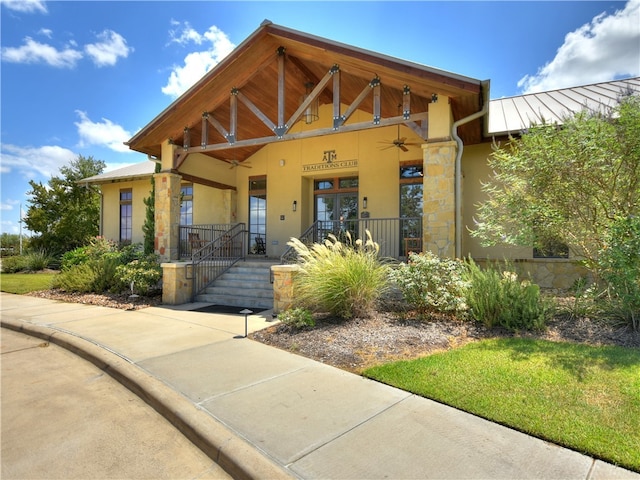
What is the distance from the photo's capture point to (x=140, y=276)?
29.7 feet

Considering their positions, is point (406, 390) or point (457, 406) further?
point (406, 390)

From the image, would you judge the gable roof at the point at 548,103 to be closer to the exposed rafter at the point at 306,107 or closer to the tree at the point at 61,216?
the exposed rafter at the point at 306,107

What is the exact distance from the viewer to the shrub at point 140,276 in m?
9.00

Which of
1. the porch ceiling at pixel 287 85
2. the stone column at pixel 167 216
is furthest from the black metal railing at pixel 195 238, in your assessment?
the porch ceiling at pixel 287 85

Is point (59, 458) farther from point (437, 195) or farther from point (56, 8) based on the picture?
point (56, 8)

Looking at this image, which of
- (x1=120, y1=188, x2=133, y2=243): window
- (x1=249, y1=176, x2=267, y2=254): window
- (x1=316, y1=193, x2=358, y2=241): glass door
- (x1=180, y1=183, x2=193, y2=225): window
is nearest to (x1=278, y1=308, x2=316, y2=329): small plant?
(x1=316, y1=193, x2=358, y2=241): glass door

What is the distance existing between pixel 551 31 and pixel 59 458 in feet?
46.2

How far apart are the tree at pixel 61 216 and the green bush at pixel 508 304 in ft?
61.1

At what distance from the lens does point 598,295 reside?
17.3ft

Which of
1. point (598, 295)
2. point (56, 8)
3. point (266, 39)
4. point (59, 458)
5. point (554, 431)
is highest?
point (56, 8)

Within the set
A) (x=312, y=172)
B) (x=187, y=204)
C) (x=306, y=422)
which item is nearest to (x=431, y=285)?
(x=306, y=422)

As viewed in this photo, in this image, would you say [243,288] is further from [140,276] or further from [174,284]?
[140,276]

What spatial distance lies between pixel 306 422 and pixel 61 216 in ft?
72.7

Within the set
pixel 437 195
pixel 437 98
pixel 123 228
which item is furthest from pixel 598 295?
pixel 123 228
